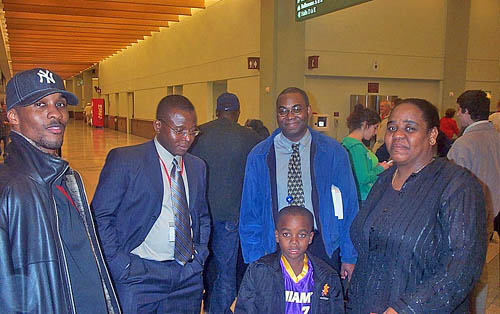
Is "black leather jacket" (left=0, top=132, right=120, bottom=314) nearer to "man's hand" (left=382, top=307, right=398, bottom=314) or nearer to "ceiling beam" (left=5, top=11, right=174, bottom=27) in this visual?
"man's hand" (left=382, top=307, right=398, bottom=314)

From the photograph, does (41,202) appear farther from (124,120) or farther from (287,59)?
(124,120)

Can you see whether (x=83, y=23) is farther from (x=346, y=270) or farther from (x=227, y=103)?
(x=346, y=270)

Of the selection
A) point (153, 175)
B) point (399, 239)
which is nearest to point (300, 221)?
point (399, 239)

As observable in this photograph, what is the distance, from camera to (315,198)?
2.63 meters

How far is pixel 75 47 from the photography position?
2155cm

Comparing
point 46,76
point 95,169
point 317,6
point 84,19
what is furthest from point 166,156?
point 84,19

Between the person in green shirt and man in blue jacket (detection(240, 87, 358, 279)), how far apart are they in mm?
1302

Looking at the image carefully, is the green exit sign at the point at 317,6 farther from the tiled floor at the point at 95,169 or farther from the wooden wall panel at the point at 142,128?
the wooden wall panel at the point at 142,128

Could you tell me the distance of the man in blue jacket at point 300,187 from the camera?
2641 mm

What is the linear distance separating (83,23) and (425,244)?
15566mm

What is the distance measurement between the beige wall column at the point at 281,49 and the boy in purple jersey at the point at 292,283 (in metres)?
6.69

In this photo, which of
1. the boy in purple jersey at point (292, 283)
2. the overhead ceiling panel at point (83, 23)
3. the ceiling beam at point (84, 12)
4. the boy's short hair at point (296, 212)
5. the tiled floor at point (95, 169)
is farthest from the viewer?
the ceiling beam at point (84, 12)

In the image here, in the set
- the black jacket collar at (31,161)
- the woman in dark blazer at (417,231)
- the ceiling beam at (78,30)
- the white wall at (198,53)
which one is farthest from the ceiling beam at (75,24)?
the woman in dark blazer at (417,231)

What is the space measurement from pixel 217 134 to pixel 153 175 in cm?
144
